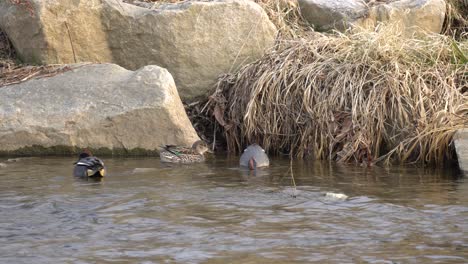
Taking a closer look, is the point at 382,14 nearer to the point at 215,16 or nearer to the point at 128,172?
the point at 215,16

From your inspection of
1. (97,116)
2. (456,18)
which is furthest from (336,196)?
(456,18)

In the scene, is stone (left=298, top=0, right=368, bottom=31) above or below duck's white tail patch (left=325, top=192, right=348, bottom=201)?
above

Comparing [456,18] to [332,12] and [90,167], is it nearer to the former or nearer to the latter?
[332,12]

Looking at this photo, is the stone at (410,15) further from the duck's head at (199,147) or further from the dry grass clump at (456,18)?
the duck's head at (199,147)

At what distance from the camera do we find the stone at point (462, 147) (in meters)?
8.47

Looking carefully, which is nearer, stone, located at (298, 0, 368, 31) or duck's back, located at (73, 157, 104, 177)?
duck's back, located at (73, 157, 104, 177)

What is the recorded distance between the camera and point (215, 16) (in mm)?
10625

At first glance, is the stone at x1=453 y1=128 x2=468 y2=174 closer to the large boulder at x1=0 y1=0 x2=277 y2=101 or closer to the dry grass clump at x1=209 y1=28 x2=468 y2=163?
the dry grass clump at x1=209 y1=28 x2=468 y2=163

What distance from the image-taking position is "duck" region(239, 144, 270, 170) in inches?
342

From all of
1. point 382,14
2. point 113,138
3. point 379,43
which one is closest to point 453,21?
point 382,14

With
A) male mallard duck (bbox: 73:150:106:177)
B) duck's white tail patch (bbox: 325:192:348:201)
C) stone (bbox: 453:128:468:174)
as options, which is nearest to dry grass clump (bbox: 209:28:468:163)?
stone (bbox: 453:128:468:174)

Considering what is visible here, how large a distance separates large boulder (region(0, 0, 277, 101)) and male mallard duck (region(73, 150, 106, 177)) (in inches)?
106

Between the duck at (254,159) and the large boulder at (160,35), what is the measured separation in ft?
6.06

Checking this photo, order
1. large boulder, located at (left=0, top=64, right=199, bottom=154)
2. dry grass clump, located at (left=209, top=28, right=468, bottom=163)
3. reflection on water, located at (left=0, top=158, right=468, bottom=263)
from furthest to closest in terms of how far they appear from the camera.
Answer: large boulder, located at (left=0, top=64, right=199, bottom=154), dry grass clump, located at (left=209, top=28, right=468, bottom=163), reflection on water, located at (left=0, top=158, right=468, bottom=263)
